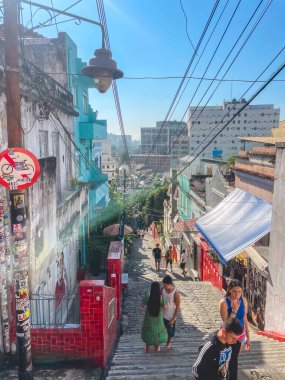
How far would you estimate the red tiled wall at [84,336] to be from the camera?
574 centimetres

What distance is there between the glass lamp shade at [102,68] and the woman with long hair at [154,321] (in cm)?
358

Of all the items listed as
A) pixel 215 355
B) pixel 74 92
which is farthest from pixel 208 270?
pixel 215 355

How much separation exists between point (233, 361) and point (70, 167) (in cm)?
1072

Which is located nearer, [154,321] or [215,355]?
[215,355]

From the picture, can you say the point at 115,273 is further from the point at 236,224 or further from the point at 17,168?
the point at 17,168

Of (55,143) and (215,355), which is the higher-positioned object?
(55,143)

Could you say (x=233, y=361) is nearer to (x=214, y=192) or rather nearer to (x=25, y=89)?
(x=25, y=89)

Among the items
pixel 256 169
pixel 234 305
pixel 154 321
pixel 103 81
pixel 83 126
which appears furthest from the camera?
pixel 83 126

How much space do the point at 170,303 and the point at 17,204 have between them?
342cm

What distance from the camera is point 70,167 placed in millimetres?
13453

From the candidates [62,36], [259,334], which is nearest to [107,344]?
[259,334]

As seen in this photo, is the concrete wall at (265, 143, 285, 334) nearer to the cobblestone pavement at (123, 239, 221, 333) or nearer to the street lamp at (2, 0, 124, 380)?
the cobblestone pavement at (123, 239, 221, 333)

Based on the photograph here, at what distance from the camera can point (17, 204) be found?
436 cm

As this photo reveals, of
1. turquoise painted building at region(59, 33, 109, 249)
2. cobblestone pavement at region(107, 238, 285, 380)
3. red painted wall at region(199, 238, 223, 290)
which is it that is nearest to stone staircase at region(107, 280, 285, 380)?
cobblestone pavement at region(107, 238, 285, 380)
